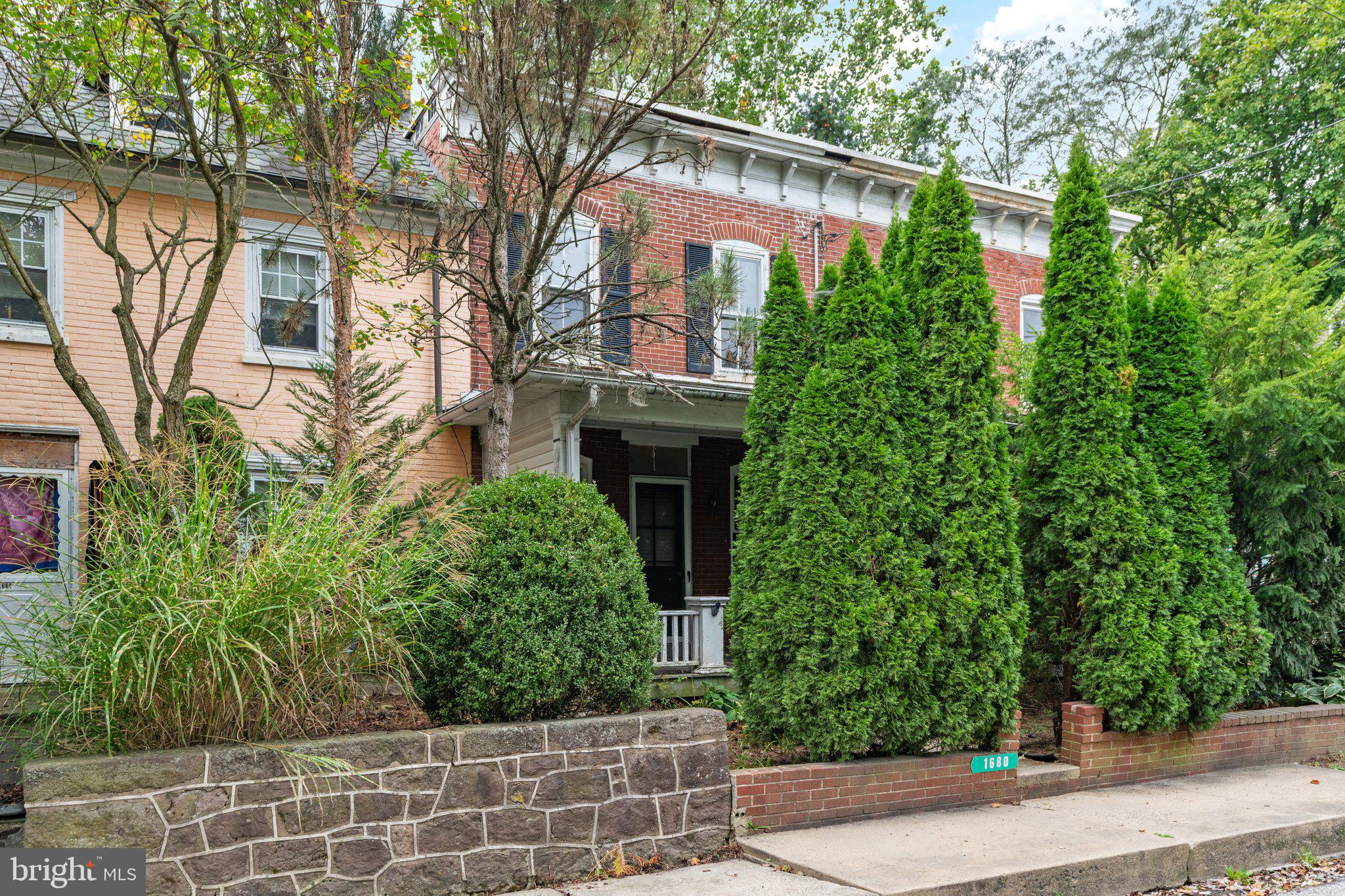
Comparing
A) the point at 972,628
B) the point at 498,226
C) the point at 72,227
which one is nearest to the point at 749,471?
the point at 972,628

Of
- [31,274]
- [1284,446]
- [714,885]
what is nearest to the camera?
[714,885]

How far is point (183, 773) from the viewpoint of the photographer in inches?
157

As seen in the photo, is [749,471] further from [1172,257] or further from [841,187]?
[841,187]

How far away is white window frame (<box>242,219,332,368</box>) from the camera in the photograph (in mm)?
10195

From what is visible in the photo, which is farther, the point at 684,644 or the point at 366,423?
the point at 684,644

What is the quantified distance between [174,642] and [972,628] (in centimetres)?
469

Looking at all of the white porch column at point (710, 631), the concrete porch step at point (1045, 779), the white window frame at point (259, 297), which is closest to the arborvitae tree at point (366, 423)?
the white window frame at point (259, 297)

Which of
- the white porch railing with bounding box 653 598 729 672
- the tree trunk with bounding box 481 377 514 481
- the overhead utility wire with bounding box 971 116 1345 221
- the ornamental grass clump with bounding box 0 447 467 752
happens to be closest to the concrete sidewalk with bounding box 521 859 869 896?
the ornamental grass clump with bounding box 0 447 467 752

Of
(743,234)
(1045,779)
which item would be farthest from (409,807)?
(743,234)

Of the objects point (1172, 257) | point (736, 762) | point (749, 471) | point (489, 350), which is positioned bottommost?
point (736, 762)

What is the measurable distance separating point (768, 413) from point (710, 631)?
389 cm

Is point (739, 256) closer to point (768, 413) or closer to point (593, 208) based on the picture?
point (593, 208)

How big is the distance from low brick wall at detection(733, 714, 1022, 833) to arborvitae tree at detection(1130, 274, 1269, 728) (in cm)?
191
